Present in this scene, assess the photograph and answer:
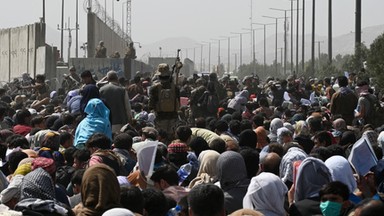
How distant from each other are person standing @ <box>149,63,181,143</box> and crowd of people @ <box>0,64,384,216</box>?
2cm

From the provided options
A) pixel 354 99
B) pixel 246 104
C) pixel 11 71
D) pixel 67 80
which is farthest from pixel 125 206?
pixel 11 71

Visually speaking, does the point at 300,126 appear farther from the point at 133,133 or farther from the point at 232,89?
the point at 232,89

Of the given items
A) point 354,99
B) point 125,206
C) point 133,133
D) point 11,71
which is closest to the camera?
point 125,206

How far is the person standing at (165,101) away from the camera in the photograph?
729 inches

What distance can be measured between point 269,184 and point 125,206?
4.16ft

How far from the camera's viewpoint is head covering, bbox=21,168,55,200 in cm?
905

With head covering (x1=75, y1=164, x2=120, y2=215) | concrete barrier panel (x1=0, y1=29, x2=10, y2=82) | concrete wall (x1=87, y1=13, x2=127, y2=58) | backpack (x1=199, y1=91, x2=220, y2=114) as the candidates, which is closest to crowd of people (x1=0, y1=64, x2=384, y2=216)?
head covering (x1=75, y1=164, x2=120, y2=215)

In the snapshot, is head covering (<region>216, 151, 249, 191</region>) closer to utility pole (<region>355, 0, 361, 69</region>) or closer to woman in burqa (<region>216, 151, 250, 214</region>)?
woman in burqa (<region>216, 151, 250, 214</region>)

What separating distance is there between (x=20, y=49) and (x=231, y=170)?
36028mm

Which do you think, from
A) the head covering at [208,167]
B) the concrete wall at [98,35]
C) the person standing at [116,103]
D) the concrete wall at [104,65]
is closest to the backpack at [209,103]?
the person standing at [116,103]

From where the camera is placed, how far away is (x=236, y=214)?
8125mm

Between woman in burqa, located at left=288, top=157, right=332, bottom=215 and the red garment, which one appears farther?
the red garment

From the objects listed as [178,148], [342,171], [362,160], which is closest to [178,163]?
[178,148]

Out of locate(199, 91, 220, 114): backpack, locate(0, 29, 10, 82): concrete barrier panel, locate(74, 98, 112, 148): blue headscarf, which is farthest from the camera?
locate(0, 29, 10, 82): concrete barrier panel
